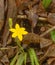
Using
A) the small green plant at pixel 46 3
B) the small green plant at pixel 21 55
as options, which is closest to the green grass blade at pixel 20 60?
the small green plant at pixel 21 55

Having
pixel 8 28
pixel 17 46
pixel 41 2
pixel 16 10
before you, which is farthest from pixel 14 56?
pixel 41 2

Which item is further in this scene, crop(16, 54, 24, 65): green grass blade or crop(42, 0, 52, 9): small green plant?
crop(42, 0, 52, 9): small green plant

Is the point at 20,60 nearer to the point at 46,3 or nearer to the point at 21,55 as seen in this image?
the point at 21,55

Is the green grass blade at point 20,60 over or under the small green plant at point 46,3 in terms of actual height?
under

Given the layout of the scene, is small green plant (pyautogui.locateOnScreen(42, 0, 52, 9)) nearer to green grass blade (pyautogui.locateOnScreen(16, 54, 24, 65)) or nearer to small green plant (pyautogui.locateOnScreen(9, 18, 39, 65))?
small green plant (pyautogui.locateOnScreen(9, 18, 39, 65))

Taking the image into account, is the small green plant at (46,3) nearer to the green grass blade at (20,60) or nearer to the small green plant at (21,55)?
the small green plant at (21,55)

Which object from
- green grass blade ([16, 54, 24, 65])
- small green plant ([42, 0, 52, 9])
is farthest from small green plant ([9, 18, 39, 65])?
small green plant ([42, 0, 52, 9])

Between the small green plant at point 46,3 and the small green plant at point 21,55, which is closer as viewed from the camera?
the small green plant at point 21,55

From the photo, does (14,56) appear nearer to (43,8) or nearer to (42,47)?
(42,47)

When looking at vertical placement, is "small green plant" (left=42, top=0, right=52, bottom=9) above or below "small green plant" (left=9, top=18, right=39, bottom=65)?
above

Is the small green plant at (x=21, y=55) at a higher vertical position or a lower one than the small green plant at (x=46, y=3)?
lower

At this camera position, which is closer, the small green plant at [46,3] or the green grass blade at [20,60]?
the green grass blade at [20,60]
